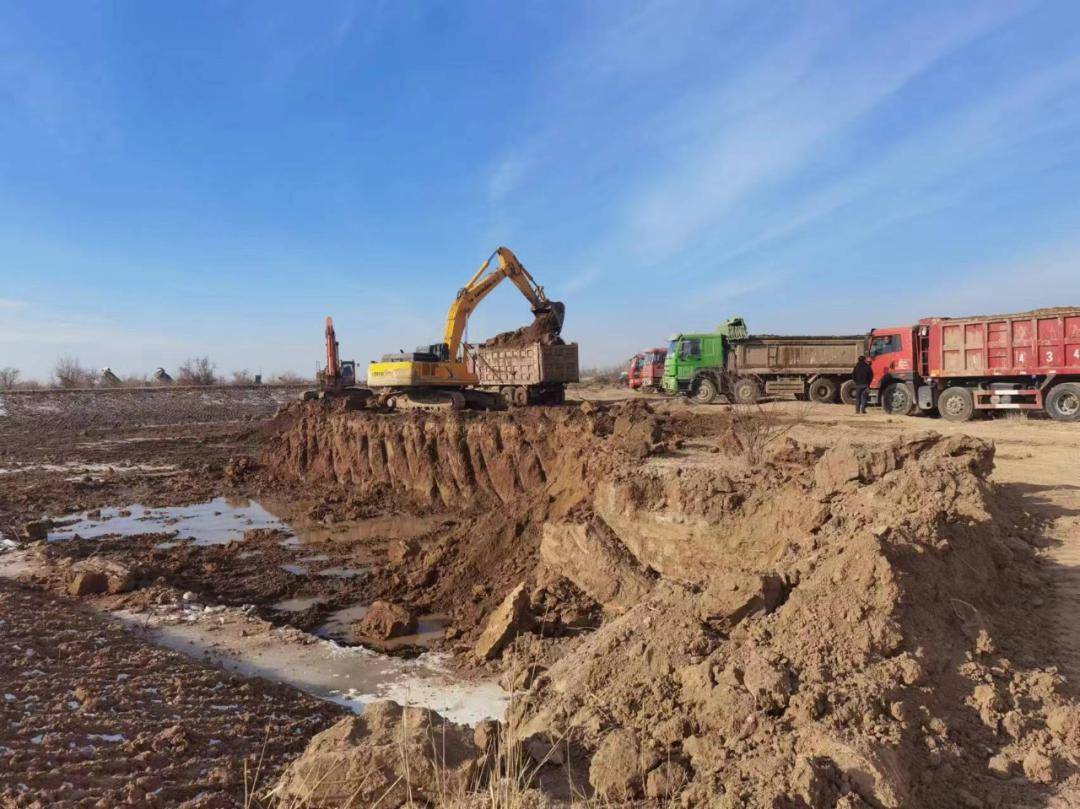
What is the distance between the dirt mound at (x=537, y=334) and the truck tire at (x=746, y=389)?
636 centimetres

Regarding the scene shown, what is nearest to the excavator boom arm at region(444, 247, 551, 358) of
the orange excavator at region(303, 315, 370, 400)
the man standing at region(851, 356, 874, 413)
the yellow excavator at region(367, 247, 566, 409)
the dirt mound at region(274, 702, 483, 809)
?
the yellow excavator at region(367, 247, 566, 409)

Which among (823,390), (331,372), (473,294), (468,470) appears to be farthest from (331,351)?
(823,390)

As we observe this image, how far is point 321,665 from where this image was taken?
262 inches

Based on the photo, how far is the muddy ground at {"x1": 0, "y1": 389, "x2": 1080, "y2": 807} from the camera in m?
4.12

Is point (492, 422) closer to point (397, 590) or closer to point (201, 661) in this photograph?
point (397, 590)

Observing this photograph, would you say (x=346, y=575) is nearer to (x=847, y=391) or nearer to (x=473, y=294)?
(x=473, y=294)

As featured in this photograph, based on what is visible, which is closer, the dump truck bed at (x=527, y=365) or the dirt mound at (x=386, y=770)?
the dirt mound at (x=386, y=770)

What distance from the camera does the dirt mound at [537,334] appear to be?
20462 mm

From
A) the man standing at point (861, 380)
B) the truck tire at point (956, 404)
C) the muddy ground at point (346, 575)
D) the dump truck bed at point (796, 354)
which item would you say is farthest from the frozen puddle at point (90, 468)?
the truck tire at point (956, 404)

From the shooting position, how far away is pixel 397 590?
9.04 m

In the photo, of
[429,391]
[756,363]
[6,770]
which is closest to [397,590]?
[6,770]

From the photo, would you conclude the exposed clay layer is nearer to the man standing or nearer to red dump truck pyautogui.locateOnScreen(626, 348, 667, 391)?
the man standing

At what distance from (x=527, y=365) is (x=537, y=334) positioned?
1506 mm

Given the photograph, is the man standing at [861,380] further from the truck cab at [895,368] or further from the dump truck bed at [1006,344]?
the dump truck bed at [1006,344]
